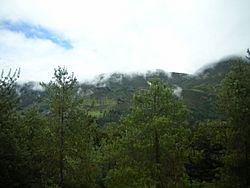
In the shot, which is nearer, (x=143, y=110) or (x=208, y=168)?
(x=143, y=110)

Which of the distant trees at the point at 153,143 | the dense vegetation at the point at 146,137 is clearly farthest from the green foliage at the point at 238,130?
the distant trees at the point at 153,143

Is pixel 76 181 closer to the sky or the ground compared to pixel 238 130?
closer to the ground

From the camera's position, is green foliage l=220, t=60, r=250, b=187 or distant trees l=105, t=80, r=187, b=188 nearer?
green foliage l=220, t=60, r=250, b=187

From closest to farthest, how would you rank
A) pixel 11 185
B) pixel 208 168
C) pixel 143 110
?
pixel 11 185
pixel 143 110
pixel 208 168

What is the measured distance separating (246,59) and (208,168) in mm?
32008

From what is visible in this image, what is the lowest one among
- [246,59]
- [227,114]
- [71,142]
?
[71,142]

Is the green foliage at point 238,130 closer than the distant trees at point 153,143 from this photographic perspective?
Yes

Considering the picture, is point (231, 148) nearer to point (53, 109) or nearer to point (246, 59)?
point (246, 59)

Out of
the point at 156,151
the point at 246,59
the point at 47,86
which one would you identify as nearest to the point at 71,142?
the point at 47,86

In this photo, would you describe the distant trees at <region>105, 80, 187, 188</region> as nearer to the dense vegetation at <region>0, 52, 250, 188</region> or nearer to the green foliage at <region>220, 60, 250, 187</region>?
the dense vegetation at <region>0, 52, 250, 188</region>

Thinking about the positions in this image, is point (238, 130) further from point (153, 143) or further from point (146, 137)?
point (146, 137)

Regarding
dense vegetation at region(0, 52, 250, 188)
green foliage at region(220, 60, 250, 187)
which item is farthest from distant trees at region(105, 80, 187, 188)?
green foliage at region(220, 60, 250, 187)

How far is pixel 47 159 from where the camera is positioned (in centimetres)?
2394

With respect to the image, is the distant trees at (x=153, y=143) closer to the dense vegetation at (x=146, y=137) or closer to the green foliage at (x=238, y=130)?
the dense vegetation at (x=146, y=137)
